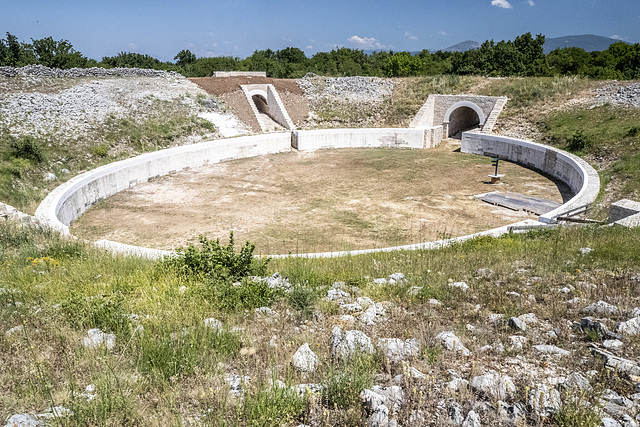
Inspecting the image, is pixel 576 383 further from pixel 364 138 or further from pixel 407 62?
pixel 407 62

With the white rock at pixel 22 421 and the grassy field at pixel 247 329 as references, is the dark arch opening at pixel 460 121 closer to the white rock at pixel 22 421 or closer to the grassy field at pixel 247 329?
the grassy field at pixel 247 329

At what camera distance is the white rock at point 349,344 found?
4.29m

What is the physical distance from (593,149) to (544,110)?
7.15m

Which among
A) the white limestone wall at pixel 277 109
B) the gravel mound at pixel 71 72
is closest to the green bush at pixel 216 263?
the white limestone wall at pixel 277 109

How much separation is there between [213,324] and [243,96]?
2784cm

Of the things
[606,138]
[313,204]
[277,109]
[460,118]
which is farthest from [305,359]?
[460,118]

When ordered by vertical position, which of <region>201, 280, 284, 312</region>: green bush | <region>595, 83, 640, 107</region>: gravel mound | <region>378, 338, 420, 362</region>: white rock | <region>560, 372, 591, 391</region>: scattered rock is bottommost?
<region>201, 280, 284, 312</region>: green bush

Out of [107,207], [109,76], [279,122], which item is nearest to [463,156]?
[279,122]

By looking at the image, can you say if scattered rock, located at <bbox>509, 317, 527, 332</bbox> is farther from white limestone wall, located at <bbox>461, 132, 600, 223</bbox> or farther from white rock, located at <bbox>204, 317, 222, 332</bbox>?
white limestone wall, located at <bbox>461, 132, 600, 223</bbox>

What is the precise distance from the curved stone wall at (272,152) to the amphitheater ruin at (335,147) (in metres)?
0.02

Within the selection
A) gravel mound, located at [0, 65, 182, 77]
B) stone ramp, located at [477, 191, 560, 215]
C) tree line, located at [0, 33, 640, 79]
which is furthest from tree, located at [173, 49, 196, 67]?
stone ramp, located at [477, 191, 560, 215]

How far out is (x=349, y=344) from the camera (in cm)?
442

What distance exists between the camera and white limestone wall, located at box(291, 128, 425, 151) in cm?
2861

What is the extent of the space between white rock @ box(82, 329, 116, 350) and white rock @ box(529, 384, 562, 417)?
13.0 feet
